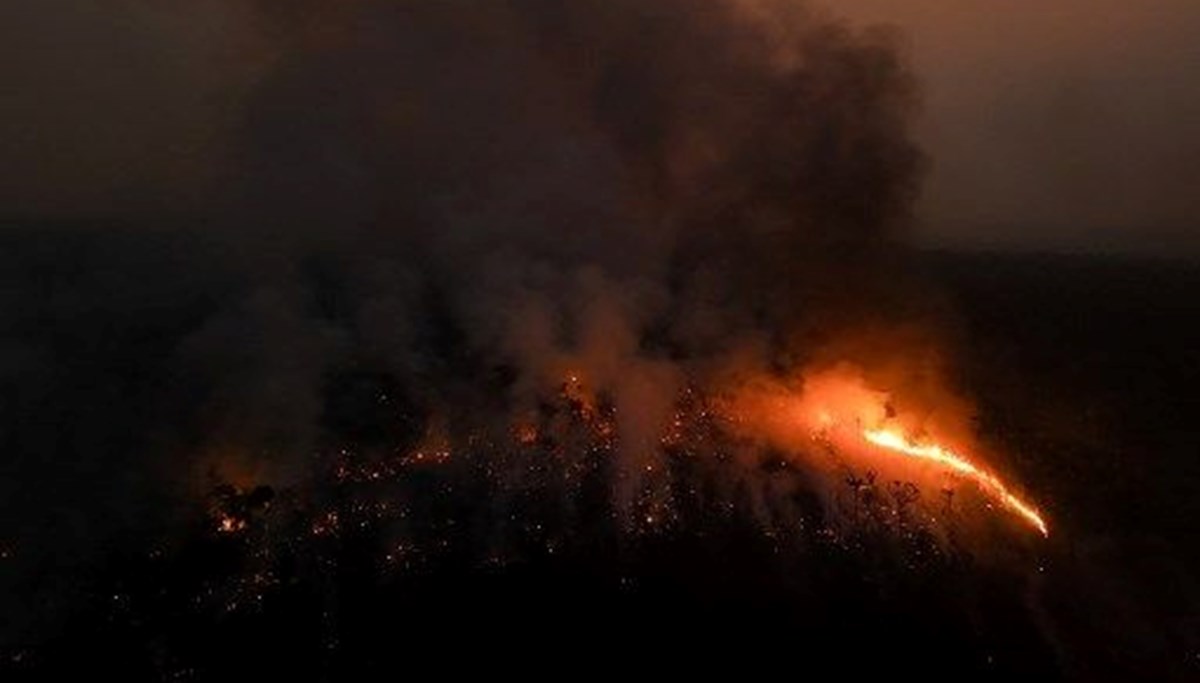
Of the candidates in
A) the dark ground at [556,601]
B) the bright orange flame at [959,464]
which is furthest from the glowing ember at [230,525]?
the bright orange flame at [959,464]

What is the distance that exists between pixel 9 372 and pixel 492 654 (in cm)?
3447

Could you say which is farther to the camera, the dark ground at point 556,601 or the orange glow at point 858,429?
the orange glow at point 858,429

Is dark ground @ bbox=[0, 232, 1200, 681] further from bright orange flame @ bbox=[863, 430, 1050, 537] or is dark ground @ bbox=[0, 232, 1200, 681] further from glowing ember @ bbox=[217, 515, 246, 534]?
bright orange flame @ bbox=[863, 430, 1050, 537]

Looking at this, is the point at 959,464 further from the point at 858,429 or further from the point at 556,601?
the point at 556,601

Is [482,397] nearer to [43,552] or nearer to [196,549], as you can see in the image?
[196,549]

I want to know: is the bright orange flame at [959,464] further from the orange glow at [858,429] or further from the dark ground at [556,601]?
the dark ground at [556,601]

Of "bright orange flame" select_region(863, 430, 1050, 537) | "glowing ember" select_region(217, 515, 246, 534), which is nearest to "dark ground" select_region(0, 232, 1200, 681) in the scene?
"glowing ember" select_region(217, 515, 246, 534)

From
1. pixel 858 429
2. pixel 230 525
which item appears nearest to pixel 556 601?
pixel 230 525

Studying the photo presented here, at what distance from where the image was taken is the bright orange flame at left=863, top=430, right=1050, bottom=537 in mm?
→ 48312

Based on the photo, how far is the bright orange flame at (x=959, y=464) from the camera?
4831cm

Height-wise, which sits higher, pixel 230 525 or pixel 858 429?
pixel 858 429

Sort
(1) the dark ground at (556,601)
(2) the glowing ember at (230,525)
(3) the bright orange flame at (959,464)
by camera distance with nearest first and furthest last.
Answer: (1) the dark ground at (556,601) < (2) the glowing ember at (230,525) < (3) the bright orange flame at (959,464)

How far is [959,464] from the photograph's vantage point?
50.5 meters

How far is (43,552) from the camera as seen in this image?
40531mm
